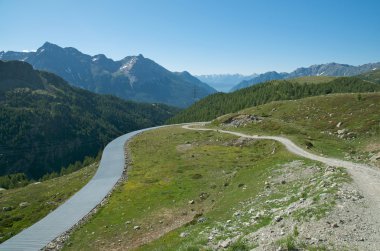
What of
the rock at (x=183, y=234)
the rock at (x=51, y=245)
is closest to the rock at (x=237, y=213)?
the rock at (x=183, y=234)

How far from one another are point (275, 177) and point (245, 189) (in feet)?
13.7

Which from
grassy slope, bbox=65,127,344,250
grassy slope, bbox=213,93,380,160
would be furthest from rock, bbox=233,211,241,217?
grassy slope, bbox=213,93,380,160

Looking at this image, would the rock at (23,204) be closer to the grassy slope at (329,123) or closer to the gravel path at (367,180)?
the gravel path at (367,180)

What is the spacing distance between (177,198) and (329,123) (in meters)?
52.9

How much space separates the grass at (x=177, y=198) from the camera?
1320 inches

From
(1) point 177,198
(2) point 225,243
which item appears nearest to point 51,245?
(1) point 177,198

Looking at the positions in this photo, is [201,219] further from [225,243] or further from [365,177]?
[365,177]

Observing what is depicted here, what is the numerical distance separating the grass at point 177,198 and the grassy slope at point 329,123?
9444 mm

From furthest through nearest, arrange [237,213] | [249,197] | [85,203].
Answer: [85,203] < [249,197] < [237,213]

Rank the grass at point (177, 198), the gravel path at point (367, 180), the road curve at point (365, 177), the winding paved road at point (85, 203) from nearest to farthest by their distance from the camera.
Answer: the gravel path at point (367, 180)
the road curve at point (365, 177)
the winding paved road at point (85, 203)
the grass at point (177, 198)

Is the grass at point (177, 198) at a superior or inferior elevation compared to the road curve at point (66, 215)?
superior

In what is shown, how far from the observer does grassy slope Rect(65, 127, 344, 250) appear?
1346 inches

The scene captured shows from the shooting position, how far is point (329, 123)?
84.4 m

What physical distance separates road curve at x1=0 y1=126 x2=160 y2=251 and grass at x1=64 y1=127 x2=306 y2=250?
2.36 m
